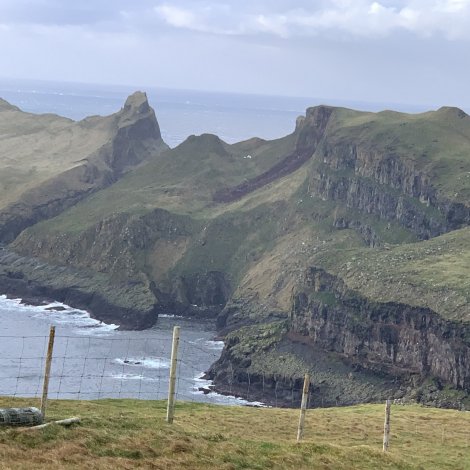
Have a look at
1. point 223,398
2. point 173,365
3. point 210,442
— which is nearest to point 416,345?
point 223,398

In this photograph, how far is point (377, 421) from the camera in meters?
80.9

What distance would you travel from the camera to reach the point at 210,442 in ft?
A: 164

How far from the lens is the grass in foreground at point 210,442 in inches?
1729

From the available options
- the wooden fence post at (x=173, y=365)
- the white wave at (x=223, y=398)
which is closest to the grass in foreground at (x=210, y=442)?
the wooden fence post at (x=173, y=365)

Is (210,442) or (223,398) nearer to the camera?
(210,442)

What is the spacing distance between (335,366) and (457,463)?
5433 inches

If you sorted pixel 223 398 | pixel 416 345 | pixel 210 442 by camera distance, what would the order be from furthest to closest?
pixel 416 345 → pixel 223 398 → pixel 210 442

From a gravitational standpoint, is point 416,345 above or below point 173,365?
below

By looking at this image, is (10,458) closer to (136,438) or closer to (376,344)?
(136,438)

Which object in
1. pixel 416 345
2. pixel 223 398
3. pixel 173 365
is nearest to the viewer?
pixel 173 365

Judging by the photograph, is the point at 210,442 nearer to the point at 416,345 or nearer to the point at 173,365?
the point at 173,365

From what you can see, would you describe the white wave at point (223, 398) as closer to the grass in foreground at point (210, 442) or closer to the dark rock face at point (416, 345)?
the dark rock face at point (416, 345)

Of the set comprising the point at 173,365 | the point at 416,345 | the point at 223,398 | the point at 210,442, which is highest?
the point at 173,365

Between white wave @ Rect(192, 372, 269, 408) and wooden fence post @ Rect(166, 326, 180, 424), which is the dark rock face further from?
wooden fence post @ Rect(166, 326, 180, 424)
